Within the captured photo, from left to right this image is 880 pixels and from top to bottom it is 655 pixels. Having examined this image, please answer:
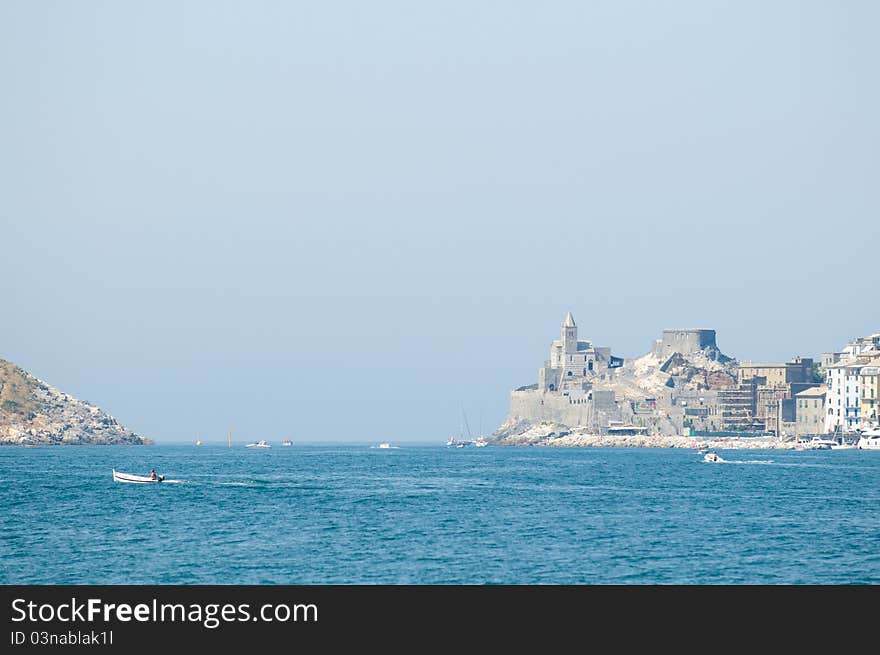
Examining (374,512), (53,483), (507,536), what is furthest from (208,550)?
(53,483)

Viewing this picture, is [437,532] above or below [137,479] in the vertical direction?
above

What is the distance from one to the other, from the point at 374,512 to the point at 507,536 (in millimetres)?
14021

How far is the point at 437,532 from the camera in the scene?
180 ft

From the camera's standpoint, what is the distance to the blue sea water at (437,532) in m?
42.2

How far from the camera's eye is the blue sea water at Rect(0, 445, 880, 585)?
42219 millimetres

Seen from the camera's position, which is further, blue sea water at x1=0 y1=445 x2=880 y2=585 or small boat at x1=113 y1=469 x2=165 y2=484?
small boat at x1=113 y1=469 x2=165 y2=484

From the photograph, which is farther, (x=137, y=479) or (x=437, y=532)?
(x=137, y=479)

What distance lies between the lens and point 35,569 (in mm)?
43094

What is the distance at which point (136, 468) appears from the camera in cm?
13225
